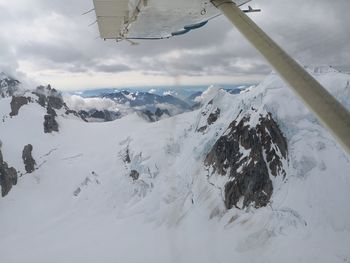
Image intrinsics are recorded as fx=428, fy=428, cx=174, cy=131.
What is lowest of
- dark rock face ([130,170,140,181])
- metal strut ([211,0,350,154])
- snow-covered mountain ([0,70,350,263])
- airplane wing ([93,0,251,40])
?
metal strut ([211,0,350,154])

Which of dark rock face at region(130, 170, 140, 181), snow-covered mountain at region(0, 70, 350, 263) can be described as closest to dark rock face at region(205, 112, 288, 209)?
snow-covered mountain at region(0, 70, 350, 263)

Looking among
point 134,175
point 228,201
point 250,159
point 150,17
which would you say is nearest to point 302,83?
point 150,17

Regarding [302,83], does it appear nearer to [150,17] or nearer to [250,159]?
[150,17]

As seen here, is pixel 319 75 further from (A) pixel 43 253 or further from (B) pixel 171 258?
(A) pixel 43 253

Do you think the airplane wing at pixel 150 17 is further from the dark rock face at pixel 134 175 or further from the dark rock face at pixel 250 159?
the dark rock face at pixel 134 175

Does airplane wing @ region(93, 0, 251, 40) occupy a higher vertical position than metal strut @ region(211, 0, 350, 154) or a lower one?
higher

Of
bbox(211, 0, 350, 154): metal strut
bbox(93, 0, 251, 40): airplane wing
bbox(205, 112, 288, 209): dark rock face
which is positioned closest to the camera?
bbox(211, 0, 350, 154): metal strut

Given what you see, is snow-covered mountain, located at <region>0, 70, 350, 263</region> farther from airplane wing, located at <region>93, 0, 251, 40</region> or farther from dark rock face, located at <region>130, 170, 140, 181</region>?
airplane wing, located at <region>93, 0, 251, 40</region>
